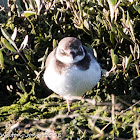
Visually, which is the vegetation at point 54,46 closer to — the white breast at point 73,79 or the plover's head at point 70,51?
the white breast at point 73,79

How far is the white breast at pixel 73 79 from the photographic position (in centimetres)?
327

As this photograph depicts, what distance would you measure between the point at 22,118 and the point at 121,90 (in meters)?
1.29

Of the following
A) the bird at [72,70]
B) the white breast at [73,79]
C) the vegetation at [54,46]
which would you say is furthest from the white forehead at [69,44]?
the vegetation at [54,46]

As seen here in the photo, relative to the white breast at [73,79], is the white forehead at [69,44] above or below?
above

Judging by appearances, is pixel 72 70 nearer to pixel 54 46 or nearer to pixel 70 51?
pixel 70 51

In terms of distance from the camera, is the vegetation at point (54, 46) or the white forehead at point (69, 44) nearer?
the white forehead at point (69, 44)

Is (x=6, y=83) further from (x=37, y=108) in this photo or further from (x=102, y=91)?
(x=102, y=91)

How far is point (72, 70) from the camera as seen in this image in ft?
10.7

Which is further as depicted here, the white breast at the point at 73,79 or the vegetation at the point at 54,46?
the vegetation at the point at 54,46

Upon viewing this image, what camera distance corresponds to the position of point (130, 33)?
12.9 ft

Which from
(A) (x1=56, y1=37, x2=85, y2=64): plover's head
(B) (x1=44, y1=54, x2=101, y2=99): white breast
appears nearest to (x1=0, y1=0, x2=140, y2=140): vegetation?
(B) (x1=44, y1=54, x2=101, y2=99): white breast

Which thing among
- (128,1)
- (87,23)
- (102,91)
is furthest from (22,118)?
(128,1)

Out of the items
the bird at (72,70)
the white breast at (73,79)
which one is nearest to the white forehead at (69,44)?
the bird at (72,70)

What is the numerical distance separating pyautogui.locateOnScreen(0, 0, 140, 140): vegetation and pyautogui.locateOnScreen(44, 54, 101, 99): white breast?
21cm
